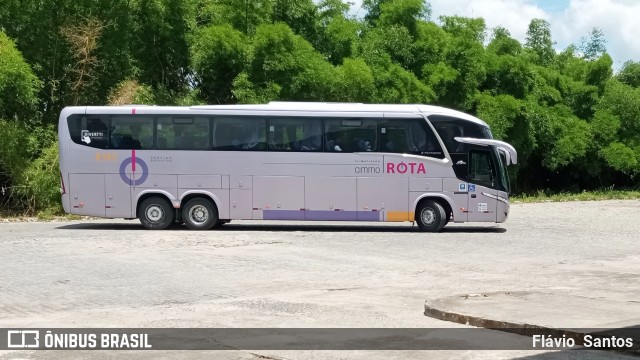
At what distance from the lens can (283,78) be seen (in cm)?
3031

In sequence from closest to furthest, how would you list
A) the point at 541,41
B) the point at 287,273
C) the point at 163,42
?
the point at 287,273 → the point at 163,42 → the point at 541,41

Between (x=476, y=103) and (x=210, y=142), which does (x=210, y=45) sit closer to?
(x=210, y=142)

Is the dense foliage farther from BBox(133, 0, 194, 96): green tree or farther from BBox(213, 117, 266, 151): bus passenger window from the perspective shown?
BBox(213, 117, 266, 151): bus passenger window

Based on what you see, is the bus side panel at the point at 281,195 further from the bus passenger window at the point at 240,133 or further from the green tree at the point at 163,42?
the green tree at the point at 163,42

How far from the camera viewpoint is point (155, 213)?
23281 millimetres

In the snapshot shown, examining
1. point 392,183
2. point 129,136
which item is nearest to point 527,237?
point 392,183

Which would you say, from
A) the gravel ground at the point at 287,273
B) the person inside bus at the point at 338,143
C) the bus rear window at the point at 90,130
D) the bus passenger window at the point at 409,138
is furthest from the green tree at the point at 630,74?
the bus rear window at the point at 90,130

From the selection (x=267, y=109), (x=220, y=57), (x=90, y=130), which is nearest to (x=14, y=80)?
(x=90, y=130)

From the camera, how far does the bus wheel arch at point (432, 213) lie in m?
22.9

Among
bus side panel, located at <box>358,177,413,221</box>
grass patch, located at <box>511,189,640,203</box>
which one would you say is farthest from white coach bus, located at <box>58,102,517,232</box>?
grass patch, located at <box>511,189,640,203</box>

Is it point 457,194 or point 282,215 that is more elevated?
point 457,194

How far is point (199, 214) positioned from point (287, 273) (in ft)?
28.3

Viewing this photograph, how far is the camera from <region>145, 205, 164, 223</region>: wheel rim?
76.2 ft

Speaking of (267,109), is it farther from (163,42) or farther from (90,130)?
(163,42)
